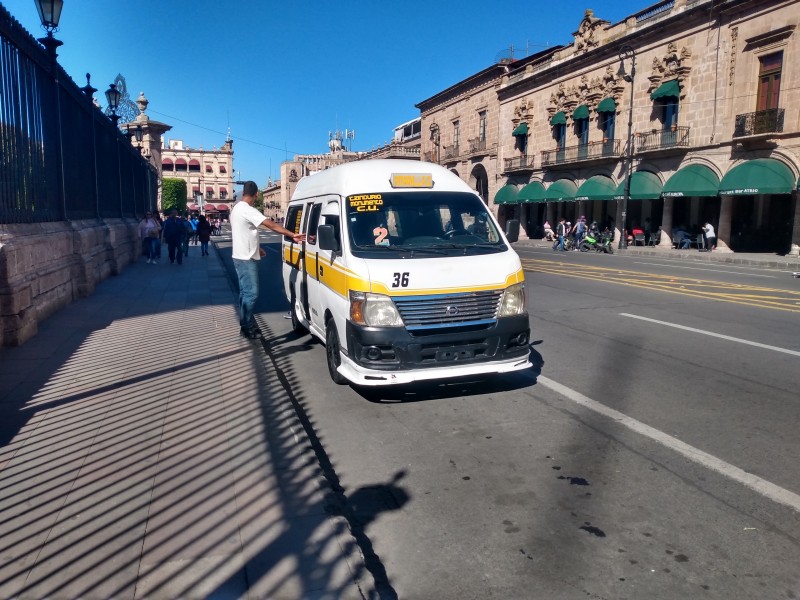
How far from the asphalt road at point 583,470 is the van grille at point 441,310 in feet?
2.67

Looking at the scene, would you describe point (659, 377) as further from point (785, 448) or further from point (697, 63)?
point (697, 63)

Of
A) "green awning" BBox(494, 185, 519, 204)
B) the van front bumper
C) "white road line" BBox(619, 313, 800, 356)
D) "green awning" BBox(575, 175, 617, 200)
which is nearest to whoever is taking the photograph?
the van front bumper

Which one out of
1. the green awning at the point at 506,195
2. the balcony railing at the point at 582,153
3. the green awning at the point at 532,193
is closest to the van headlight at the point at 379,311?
the balcony railing at the point at 582,153

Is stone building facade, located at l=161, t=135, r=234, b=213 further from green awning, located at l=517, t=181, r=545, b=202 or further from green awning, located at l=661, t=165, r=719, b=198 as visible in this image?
green awning, located at l=661, t=165, r=719, b=198

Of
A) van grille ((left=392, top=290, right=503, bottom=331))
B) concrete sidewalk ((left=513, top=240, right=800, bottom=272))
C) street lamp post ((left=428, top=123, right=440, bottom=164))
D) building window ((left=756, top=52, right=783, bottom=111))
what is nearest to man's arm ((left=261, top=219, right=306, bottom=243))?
van grille ((left=392, top=290, right=503, bottom=331))

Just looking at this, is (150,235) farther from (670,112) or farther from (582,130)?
(582,130)

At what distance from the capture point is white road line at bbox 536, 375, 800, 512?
3.90 metres

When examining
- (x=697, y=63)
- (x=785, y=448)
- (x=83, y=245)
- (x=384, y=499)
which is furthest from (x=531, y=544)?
(x=697, y=63)

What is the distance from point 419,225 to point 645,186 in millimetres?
30300

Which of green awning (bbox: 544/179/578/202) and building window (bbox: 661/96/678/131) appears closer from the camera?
building window (bbox: 661/96/678/131)

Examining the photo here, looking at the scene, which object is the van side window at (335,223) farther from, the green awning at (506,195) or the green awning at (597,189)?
the green awning at (506,195)

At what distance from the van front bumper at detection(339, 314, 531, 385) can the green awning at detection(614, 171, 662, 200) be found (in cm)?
3005

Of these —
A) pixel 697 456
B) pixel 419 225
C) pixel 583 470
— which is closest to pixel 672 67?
pixel 419 225

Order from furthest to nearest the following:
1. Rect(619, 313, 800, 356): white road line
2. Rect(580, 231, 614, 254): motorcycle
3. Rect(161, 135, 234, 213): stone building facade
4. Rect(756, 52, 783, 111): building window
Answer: Rect(161, 135, 234, 213): stone building facade < Rect(580, 231, 614, 254): motorcycle < Rect(756, 52, 783, 111): building window < Rect(619, 313, 800, 356): white road line
